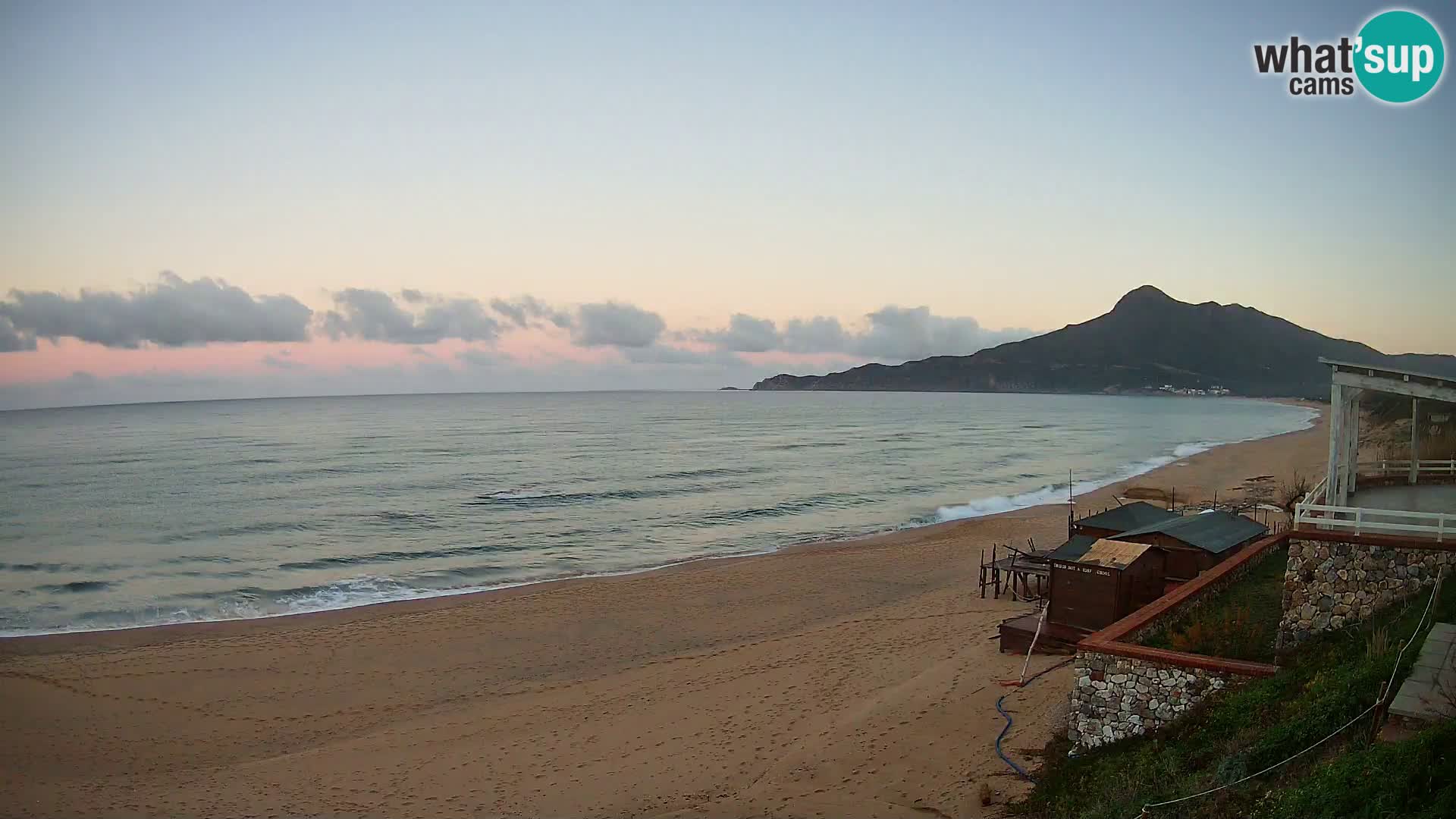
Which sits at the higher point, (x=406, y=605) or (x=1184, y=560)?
(x=1184, y=560)

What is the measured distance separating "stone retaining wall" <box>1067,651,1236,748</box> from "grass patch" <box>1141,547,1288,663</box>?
76cm

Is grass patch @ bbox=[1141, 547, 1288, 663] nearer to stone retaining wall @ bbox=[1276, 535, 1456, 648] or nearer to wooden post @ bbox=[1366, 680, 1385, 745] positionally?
stone retaining wall @ bbox=[1276, 535, 1456, 648]

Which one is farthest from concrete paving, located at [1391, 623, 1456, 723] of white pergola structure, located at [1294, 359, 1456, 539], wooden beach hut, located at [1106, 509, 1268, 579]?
wooden beach hut, located at [1106, 509, 1268, 579]

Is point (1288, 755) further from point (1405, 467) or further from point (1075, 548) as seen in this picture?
point (1405, 467)

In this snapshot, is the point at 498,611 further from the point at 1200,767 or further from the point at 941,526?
the point at 941,526

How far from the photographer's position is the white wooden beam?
11.3m

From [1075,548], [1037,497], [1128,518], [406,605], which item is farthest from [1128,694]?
[1037,497]

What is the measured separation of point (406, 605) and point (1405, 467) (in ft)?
84.0

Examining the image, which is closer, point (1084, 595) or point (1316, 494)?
point (1316, 494)

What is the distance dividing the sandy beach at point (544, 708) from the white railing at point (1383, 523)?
15.2 feet

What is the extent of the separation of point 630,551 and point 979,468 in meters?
34.4

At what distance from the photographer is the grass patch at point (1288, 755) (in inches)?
235

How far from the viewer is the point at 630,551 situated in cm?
3136

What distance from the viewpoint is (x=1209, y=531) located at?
17.6m
